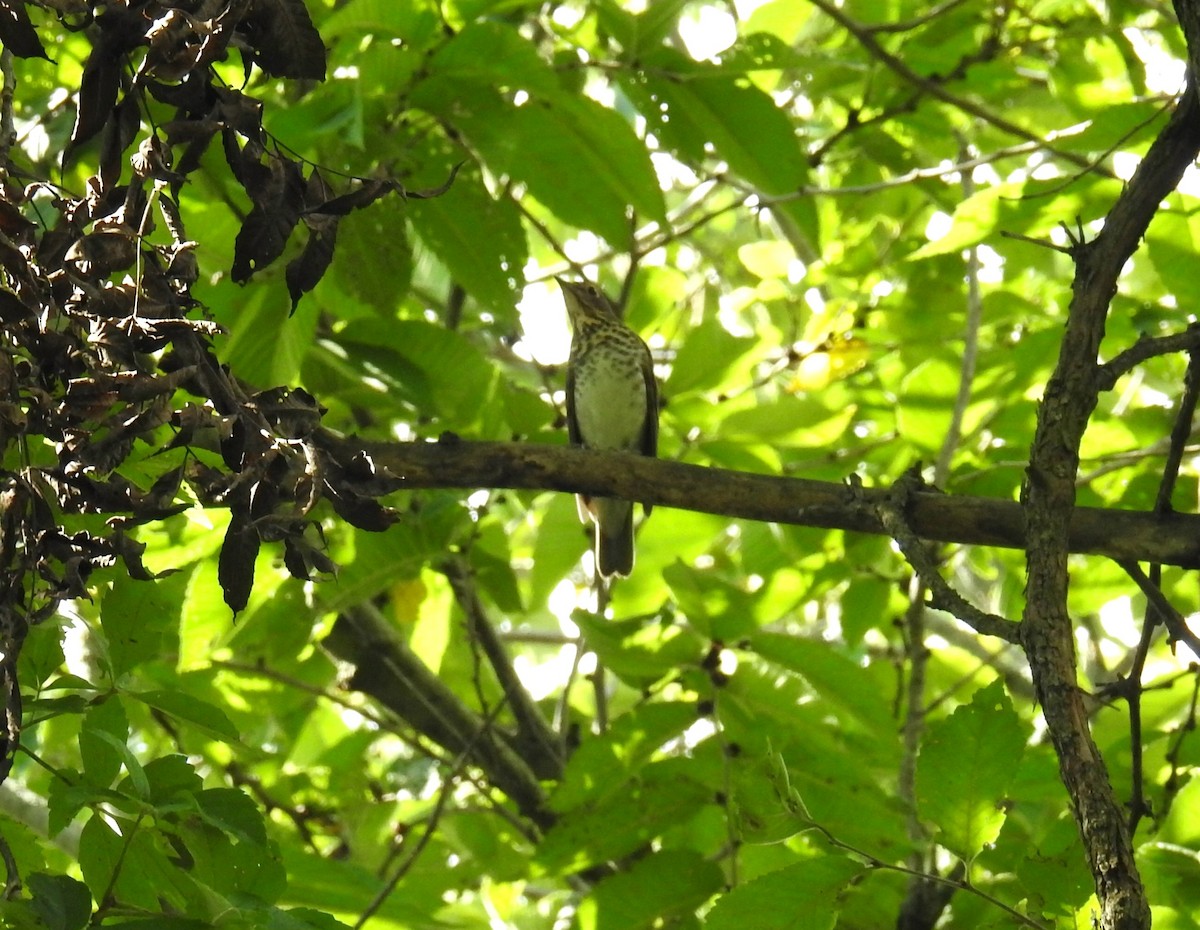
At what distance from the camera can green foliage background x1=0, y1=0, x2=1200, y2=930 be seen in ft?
6.45

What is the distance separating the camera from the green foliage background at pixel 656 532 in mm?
1967

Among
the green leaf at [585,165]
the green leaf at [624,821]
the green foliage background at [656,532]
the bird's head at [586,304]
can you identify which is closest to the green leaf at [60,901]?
the green foliage background at [656,532]

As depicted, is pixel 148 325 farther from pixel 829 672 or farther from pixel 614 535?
pixel 614 535

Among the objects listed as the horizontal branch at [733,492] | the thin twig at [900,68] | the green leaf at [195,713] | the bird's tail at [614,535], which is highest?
the thin twig at [900,68]

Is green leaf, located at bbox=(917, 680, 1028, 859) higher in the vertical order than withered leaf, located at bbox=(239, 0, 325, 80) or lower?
lower

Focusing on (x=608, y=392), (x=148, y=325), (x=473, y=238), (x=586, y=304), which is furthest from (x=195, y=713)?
(x=586, y=304)

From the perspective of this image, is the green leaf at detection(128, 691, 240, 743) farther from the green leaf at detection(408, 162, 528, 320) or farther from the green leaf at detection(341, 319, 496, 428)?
the green leaf at detection(408, 162, 528, 320)

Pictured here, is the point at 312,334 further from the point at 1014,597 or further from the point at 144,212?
the point at 1014,597

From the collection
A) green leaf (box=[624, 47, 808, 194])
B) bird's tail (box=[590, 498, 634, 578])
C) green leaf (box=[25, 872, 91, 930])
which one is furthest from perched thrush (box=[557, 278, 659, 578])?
green leaf (box=[25, 872, 91, 930])

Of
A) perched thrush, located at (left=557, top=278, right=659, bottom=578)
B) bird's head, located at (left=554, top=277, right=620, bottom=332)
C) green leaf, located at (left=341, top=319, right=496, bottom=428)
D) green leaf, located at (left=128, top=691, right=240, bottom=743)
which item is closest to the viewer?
green leaf, located at (left=128, top=691, right=240, bottom=743)

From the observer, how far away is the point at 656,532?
385 centimetres

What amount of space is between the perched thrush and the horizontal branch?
2611 mm

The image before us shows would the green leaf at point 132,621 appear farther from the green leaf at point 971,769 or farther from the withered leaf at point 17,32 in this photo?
the green leaf at point 971,769

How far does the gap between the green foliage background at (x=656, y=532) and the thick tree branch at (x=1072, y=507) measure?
219 millimetres
